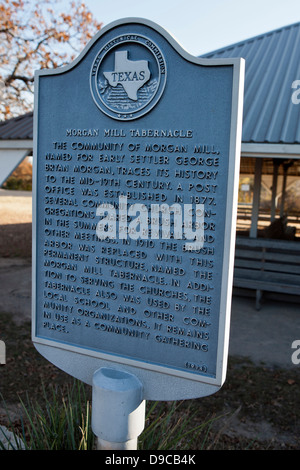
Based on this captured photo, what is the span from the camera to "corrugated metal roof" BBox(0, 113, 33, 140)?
7.18 metres

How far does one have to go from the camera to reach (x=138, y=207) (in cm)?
260

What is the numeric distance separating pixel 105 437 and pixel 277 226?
29.5 ft

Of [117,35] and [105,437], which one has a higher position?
[117,35]

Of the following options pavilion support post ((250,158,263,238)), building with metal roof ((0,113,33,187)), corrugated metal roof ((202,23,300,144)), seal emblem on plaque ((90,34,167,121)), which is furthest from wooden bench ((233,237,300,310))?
seal emblem on plaque ((90,34,167,121))

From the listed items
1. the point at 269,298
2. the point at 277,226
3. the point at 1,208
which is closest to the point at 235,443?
the point at 269,298

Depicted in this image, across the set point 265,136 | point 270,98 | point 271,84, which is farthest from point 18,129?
point 271,84

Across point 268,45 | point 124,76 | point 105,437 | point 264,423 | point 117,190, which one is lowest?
point 264,423

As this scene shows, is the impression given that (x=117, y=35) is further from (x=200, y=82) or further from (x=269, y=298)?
(x=269, y=298)

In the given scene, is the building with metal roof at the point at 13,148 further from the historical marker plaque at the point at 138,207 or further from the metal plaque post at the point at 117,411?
the metal plaque post at the point at 117,411

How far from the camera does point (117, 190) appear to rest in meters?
2.67

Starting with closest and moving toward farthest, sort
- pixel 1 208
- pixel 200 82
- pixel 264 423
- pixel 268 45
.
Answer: pixel 200 82 → pixel 264 423 → pixel 268 45 → pixel 1 208

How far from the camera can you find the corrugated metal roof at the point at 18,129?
7.18m

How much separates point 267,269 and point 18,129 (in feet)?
17.2

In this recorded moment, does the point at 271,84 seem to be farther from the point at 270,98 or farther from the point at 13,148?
the point at 13,148
